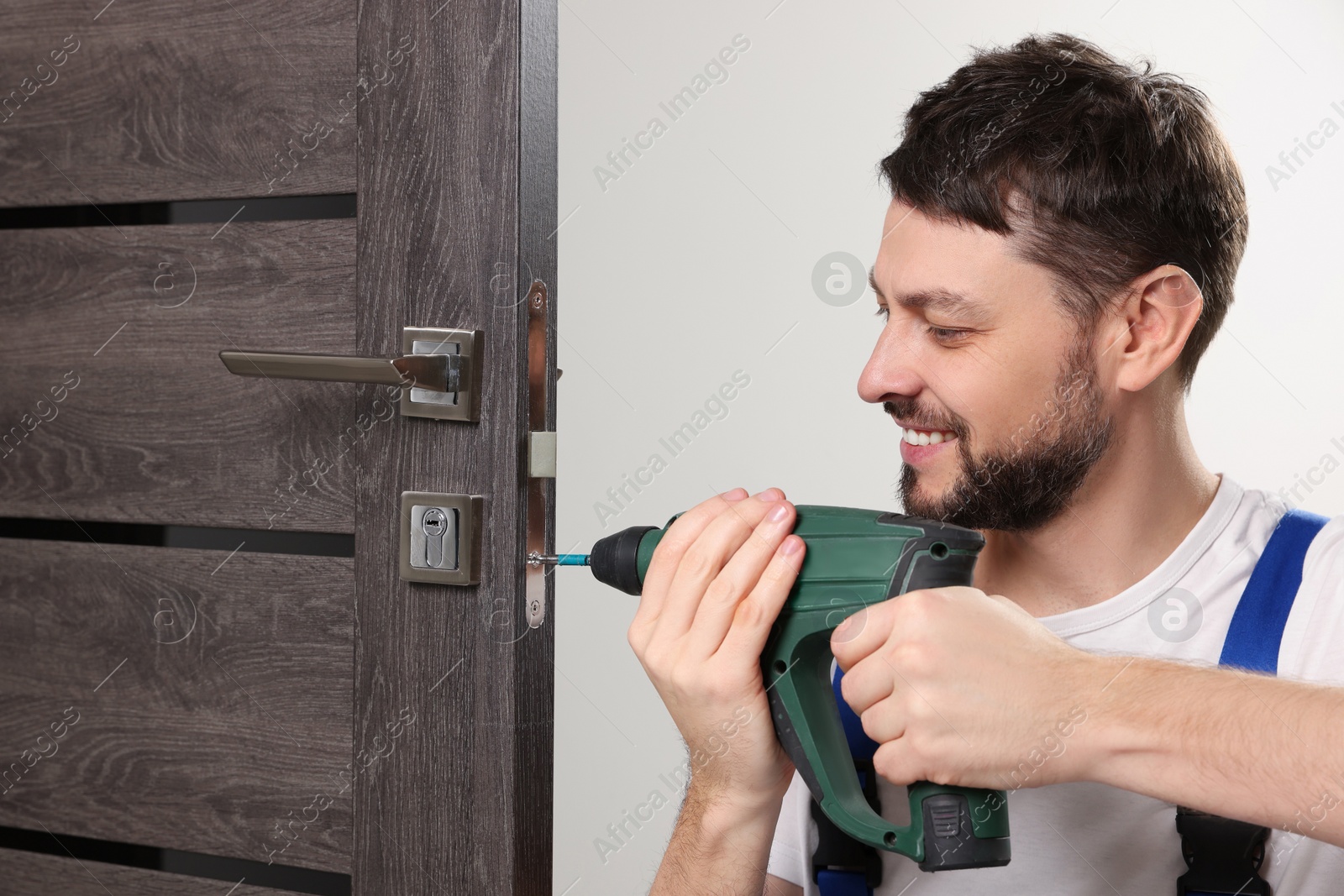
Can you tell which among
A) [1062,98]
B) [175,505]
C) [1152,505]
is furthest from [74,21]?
[1152,505]

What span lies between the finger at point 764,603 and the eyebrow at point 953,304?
33cm

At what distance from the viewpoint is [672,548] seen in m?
0.82

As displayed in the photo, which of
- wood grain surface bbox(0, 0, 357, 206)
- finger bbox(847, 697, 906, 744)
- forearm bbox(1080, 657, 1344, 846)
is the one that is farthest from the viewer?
wood grain surface bbox(0, 0, 357, 206)

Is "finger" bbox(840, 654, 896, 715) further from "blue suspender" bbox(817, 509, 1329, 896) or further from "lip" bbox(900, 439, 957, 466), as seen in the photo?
"lip" bbox(900, 439, 957, 466)

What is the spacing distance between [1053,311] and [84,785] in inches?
42.1

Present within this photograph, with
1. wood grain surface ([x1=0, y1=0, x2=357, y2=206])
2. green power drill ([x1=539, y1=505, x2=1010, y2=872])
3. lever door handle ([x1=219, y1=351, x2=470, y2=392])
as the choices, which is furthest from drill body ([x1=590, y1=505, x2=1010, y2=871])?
wood grain surface ([x1=0, y1=0, x2=357, y2=206])

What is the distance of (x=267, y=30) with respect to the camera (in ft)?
3.17

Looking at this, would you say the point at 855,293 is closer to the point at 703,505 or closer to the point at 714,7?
the point at 714,7

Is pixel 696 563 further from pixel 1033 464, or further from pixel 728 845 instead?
pixel 1033 464

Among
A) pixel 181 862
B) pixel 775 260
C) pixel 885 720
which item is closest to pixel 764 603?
pixel 885 720

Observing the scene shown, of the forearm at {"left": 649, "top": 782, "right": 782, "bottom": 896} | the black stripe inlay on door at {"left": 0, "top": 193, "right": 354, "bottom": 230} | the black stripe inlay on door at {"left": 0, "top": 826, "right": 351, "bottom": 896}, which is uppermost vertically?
the black stripe inlay on door at {"left": 0, "top": 193, "right": 354, "bottom": 230}

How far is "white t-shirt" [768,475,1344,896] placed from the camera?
887 mm

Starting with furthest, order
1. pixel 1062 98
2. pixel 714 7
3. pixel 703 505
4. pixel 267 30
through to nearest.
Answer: pixel 714 7 → pixel 1062 98 → pixel 267 30 → pixel 703 505

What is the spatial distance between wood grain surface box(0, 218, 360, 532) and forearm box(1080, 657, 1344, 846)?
0.63 metres
